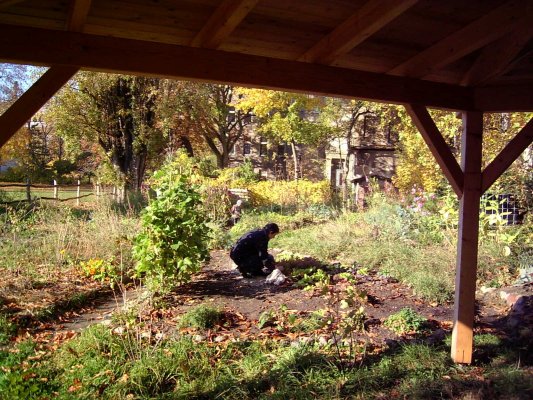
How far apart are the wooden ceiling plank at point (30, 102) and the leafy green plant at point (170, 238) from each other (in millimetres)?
3894

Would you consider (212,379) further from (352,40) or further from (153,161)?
(153,161)

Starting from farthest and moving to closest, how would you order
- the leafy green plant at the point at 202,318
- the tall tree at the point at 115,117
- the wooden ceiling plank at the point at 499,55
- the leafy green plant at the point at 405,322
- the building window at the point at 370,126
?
the building window at the point at 370,126 → the tall tree at the point at 115,117 → the leafy green plant at the point at 405,322 → the leafy green plant at the point at 202,318 → the wooden ceiling plank at the point at 499,55

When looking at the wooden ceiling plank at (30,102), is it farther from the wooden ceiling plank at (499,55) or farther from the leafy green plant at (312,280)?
the leafy green plant at (312,280)

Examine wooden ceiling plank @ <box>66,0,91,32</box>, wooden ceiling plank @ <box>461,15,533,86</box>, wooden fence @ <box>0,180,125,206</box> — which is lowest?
wooden fence @ <box>0,180,125,206</box>

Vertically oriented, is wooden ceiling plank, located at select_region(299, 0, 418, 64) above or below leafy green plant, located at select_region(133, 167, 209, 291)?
above

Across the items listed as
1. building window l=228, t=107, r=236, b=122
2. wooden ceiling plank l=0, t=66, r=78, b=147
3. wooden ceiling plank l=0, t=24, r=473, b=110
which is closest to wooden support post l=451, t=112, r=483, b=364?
wooden ceiling plank l=0, t=24, r=473, b=110

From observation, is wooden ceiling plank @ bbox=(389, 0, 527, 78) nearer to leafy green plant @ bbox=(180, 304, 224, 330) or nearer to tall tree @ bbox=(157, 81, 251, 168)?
leafy green plant @ bbox=(180, 304, 224, 330)

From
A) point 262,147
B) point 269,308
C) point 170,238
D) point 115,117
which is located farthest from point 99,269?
point 262,147

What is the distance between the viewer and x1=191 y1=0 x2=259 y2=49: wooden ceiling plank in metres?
2.79

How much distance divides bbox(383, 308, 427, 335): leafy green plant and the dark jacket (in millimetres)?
2664

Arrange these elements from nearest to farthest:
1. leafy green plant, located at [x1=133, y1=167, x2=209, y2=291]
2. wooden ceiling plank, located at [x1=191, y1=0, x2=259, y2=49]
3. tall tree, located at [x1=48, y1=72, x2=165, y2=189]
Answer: wooden ceiling plank, located at [x1=191, y1=0, x2=259, y2=49]
leafy green plant, located at [x1=133, y1=167, x2=209, y2=291]
tall tree, located at [x1=48, y1=72, x2=165, y2=189]

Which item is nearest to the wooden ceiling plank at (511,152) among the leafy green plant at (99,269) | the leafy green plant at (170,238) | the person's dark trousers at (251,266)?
the leafy green plant at (170,238)

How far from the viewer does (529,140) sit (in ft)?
14.4

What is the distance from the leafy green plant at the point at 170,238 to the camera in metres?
6.45
